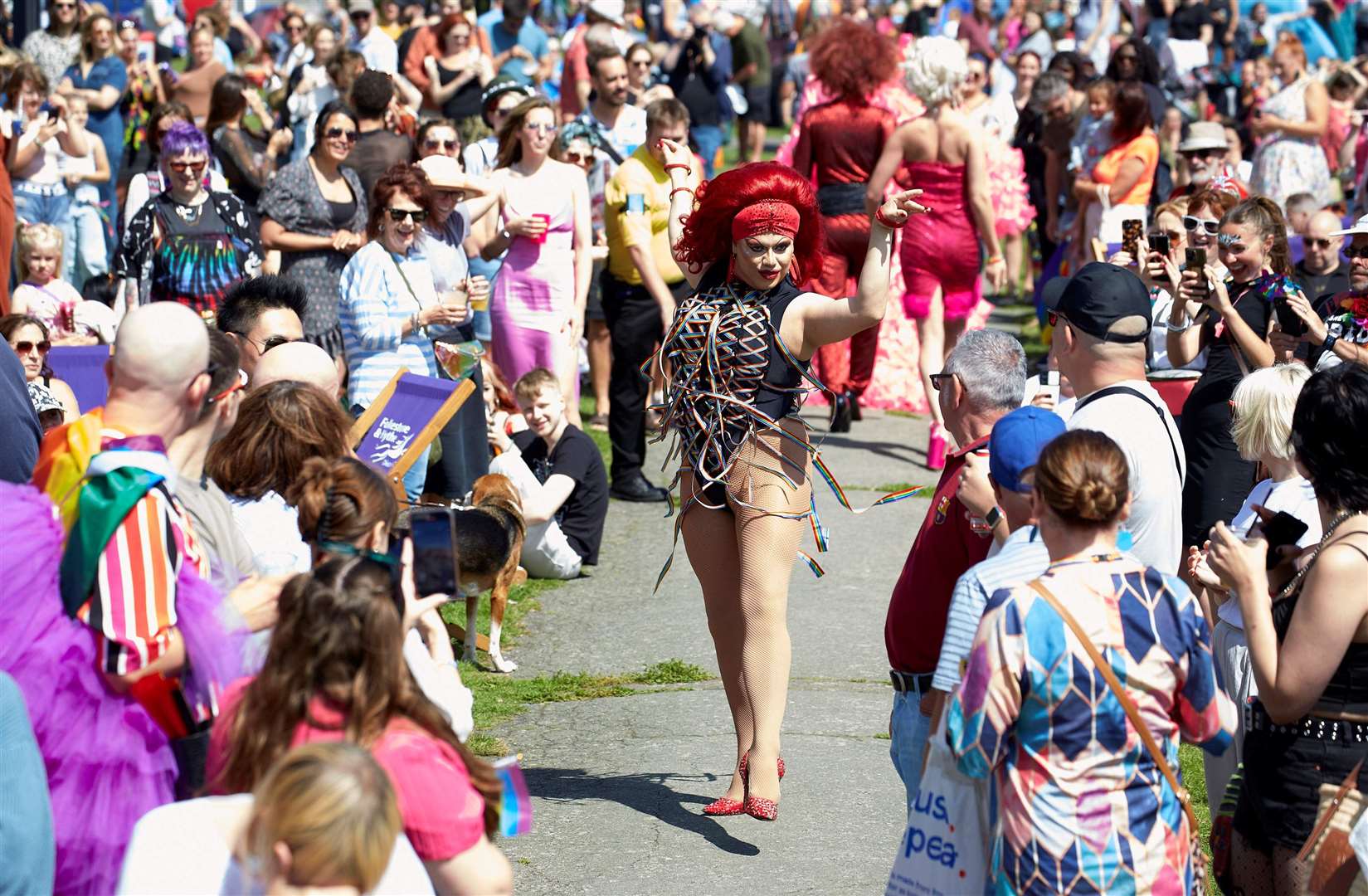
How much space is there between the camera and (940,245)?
376 inches

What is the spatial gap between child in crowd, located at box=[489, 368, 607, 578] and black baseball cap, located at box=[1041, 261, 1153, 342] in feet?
12.3

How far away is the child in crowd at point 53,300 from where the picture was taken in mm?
8453

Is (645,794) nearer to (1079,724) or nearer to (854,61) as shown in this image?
(1079,724)

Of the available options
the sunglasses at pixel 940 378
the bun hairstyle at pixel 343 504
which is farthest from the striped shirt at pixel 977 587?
the bun hairstyle at pixel 343 504

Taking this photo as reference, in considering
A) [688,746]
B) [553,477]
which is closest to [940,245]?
[553,477]

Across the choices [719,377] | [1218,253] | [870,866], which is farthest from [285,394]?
[1218,253]

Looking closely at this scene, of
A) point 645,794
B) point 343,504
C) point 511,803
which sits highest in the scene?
point 343,504

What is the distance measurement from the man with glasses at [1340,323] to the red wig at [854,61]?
394cm

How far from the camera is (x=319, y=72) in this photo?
40.9 feet

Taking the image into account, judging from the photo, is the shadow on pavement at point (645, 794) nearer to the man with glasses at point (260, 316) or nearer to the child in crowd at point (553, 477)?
the man with glasses at point (260, 316)

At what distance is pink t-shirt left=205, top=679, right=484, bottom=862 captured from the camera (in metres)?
2.77

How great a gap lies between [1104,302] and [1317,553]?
0.97 m

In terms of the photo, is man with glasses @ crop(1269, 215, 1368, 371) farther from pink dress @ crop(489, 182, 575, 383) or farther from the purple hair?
the purple hair

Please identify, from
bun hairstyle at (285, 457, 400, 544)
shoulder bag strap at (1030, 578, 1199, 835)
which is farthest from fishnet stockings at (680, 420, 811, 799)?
shoulder bag strap at (1030, 578, 1199, 835)
